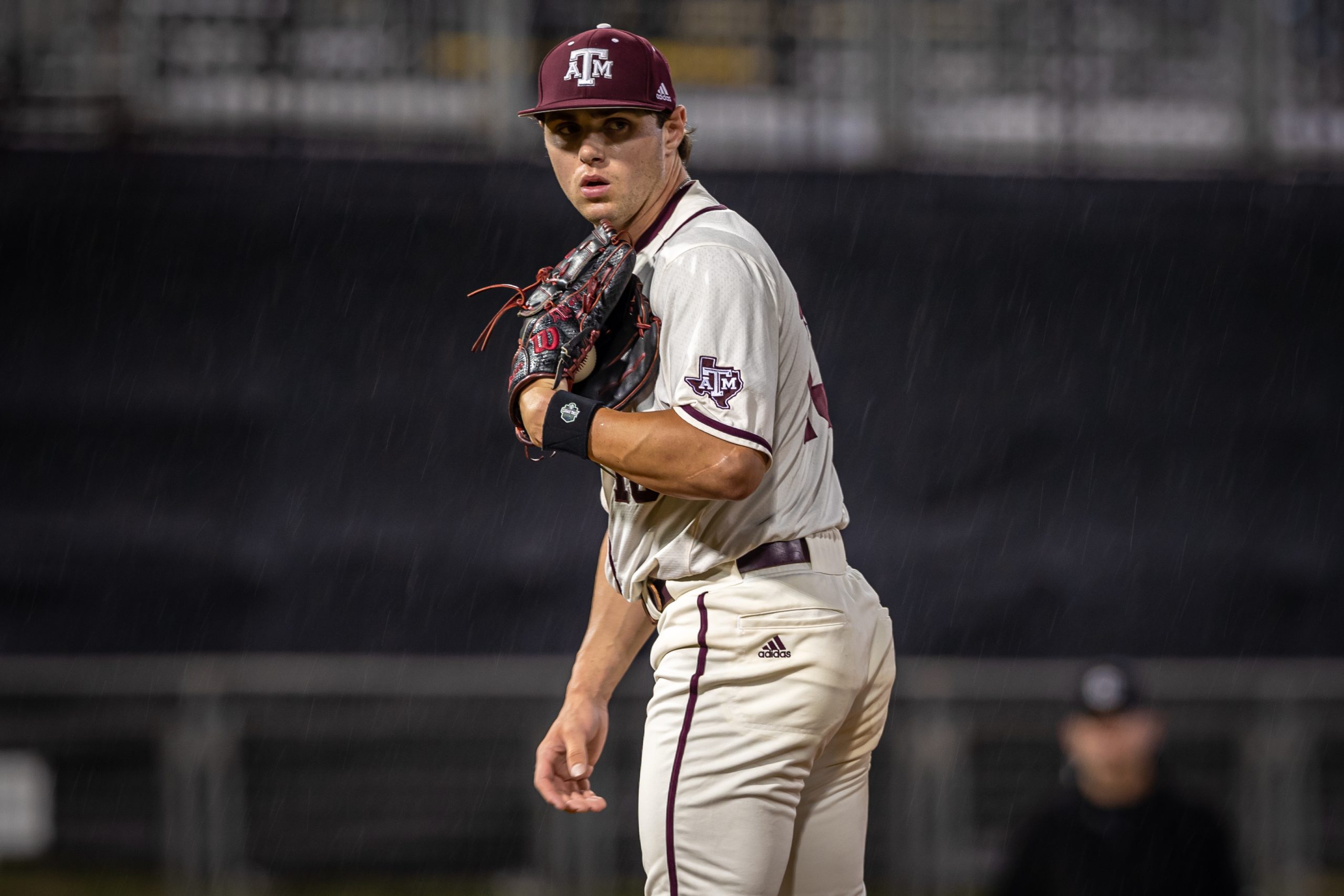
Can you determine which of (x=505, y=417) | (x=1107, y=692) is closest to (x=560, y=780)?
(x=1107, y=692)

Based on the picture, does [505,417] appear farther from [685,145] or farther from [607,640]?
[685,145]

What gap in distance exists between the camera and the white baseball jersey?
2152mm

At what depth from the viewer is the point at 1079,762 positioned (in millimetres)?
4336

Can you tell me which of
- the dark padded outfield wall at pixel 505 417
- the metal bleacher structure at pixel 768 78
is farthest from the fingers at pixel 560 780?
the metal bleacher structure at pixel 768 78

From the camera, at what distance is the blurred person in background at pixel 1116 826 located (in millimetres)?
3914

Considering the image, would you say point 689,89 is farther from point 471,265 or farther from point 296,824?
point 296,824

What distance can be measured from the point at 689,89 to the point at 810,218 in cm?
153

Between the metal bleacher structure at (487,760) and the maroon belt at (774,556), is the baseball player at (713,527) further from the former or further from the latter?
the metal bleacher structure at (487,760)

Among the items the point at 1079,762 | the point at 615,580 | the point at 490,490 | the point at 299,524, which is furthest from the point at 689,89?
the point at 615,580

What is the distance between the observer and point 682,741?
2195 millimetres

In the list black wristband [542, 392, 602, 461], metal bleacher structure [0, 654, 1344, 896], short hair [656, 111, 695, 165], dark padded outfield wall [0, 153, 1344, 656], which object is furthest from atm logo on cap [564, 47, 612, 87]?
dark padded outfield wall [0, 153, 1344, 656]

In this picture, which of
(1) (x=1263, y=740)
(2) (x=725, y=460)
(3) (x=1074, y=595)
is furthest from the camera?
(3) (x=1074, y=595)

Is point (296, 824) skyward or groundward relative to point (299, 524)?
groundward

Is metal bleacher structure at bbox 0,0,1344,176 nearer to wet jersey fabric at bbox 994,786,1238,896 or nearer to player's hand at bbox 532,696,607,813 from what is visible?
wet jersey fabric at bbox 994,786,1238,896
